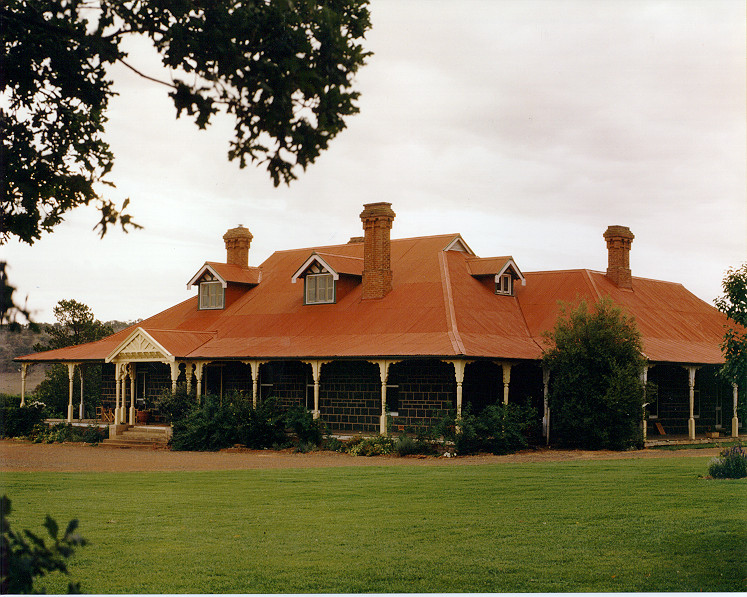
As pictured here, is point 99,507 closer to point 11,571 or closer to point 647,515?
point 647,515

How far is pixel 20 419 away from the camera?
1325 inches

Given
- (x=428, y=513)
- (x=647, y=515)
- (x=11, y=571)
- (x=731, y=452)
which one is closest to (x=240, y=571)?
(x=428, y=513)

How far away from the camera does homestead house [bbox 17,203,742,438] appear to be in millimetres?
27281

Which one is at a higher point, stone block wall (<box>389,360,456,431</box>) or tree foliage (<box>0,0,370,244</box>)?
tree foliage (<box>0,0,370,244</box>)

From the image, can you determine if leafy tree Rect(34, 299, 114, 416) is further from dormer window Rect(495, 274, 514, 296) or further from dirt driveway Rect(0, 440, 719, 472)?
dormer window Rect(495, 274, 514, 296)

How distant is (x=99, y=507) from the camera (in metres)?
15.0

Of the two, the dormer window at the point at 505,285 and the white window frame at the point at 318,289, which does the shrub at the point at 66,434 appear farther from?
the dormer window at the point at 505,285

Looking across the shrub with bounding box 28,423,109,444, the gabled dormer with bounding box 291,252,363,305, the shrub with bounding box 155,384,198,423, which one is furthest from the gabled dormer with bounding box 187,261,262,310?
the shrub with bounding box 28,423,109,444

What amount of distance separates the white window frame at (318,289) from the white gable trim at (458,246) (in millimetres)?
4062

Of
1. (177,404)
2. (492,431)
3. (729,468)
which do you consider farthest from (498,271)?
(729,468)

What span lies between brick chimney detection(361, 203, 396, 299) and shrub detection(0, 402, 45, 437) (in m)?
13.0

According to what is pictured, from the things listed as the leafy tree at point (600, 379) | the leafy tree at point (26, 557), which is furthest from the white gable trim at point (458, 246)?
the leafy tree at point (26, 557)

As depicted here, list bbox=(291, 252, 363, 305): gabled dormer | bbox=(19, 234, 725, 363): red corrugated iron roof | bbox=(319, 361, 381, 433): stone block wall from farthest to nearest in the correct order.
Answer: bbox=(291, 252, 363, 305): gabled dormer → bbox=(319, 361, 381, 433): stone block wall → bbox=(19, 234, 725, 363): red corrugated iron roof

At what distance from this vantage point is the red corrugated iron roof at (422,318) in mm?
27609
